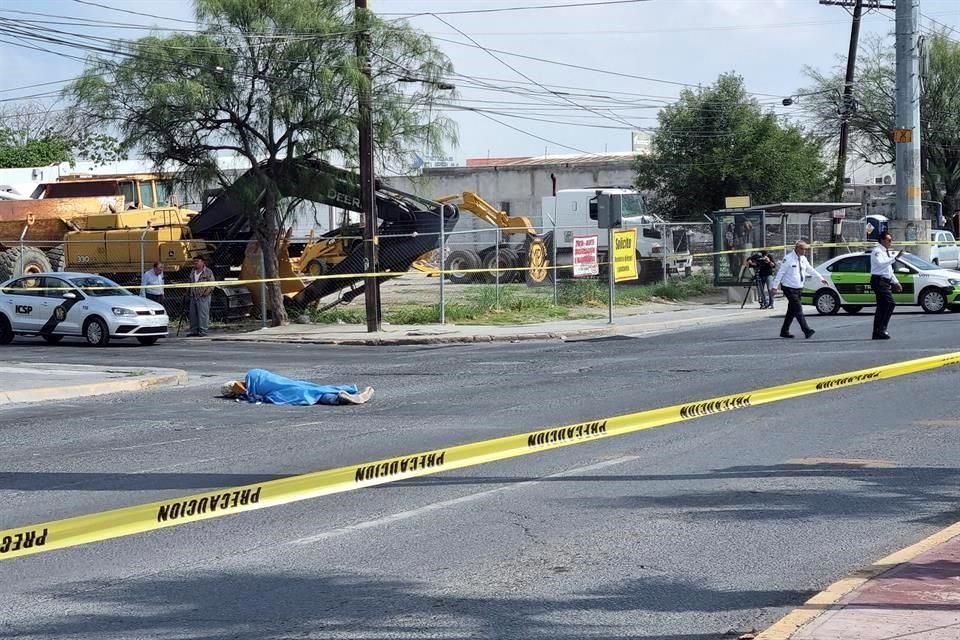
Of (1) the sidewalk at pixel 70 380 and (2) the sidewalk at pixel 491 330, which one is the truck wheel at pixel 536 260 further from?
(1) the sidewalk at pixel 70 380

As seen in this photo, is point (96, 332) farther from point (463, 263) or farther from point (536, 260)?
point (463, 263)

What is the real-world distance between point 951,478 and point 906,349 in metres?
9.93

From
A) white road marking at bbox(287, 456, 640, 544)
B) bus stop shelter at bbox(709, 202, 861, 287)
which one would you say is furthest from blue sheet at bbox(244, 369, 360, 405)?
bus stop shelter at bbox(709, 202, 861, 287)

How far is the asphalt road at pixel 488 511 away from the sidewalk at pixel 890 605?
326 millimetres

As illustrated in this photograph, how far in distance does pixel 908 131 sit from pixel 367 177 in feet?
51.1

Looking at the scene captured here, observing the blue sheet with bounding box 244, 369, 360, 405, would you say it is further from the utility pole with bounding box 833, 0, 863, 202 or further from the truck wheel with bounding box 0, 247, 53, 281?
the utility pole with bounding box 833, 0, 863, 202

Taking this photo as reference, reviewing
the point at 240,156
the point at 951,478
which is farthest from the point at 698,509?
the point at 240,156

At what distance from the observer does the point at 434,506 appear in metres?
9.09

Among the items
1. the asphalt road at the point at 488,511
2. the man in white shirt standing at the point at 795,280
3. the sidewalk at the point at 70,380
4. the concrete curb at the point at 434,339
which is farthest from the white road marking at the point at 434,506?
the concrete curb at the point at 434,339

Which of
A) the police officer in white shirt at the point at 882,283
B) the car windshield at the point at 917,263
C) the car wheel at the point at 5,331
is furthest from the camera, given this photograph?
the car windshield at the point at 917,263

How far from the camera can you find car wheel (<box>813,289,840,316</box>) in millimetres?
28344

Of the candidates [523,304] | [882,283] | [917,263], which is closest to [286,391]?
[882,283]

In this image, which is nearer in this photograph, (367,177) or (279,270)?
(367,177)

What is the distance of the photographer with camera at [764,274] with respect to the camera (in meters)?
31.9
